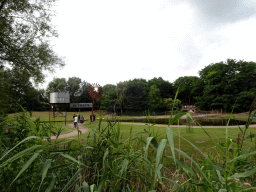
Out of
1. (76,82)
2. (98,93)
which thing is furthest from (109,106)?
(98,93)

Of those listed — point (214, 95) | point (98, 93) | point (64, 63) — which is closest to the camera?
point (64, 63)

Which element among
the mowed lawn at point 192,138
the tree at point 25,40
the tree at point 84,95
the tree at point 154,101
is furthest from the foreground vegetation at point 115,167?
the tree at point 84,95

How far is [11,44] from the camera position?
279 inches

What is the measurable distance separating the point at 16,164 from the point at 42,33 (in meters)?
9.13

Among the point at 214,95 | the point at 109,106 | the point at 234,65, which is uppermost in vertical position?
the point at 234,65

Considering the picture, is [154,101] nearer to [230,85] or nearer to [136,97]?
[136,97]

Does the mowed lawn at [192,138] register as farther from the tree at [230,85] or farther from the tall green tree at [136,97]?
the tree at [230,85]

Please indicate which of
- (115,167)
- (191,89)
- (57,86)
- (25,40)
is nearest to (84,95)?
(57,86)

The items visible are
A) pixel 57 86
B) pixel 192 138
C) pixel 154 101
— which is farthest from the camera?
pixel 57 86

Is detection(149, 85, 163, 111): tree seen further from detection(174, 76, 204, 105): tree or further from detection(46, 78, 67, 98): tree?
detection(46, 78, 67, 98): tree

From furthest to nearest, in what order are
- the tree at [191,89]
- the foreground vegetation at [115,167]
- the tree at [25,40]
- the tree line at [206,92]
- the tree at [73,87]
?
the tree at [191,89], the tree at [73,87], the tree line at [206,92], the tree at [25,40], the foreground vegetation at [115,167]

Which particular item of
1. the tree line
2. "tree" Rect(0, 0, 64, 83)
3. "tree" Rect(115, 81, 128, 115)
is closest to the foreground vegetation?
"tree" Rect(0, 0, 64, 83)

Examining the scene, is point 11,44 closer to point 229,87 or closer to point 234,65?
point 229,87

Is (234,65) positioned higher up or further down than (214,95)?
higher up
